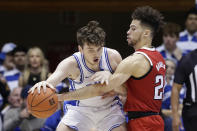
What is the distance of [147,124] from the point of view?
15.8ft

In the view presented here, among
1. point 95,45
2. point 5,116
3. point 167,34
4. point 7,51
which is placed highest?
point 95,45

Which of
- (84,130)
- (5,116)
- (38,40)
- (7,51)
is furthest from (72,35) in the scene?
(84,130)

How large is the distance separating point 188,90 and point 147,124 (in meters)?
1.79

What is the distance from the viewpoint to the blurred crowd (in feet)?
23.3

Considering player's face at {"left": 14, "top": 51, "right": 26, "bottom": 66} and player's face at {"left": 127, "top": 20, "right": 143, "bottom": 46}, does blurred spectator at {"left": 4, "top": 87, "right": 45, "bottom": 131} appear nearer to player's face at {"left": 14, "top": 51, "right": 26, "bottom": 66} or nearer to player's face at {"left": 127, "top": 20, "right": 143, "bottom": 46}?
player's face at {"left": 14, "top": 51, "right": 26, "bottom": 66}

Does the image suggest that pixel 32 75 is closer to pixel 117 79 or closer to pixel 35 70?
pixel 35 70

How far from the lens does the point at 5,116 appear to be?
7316mm

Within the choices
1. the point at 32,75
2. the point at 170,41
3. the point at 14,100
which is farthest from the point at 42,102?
the point at 170,41

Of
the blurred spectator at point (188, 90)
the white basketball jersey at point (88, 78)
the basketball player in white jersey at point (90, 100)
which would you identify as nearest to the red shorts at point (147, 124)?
the basketball player in white jersey at point (90, 100)

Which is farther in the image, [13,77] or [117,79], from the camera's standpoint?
[13,77]

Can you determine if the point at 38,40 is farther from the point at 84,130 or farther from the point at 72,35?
the point at 84,130

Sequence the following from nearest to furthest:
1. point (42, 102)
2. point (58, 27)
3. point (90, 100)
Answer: point (42, 102)
point (90, 100)
point (58, 27)

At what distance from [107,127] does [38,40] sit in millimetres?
8303

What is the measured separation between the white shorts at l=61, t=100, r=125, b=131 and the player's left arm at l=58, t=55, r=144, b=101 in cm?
35
